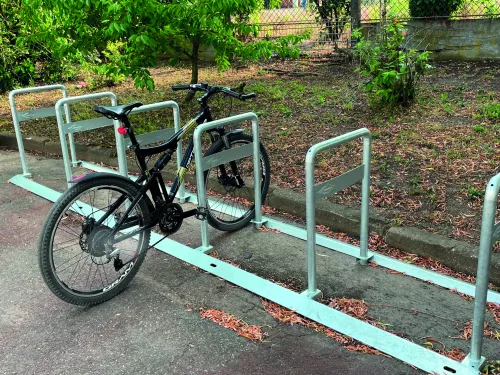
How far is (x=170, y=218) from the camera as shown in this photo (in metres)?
3.69

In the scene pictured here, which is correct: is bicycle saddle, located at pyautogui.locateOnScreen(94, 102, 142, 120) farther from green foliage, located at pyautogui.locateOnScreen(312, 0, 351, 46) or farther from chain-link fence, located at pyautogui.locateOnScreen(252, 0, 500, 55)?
green foliage, located at pyautogui.locateOnScreen(312, 0, 351, 46)

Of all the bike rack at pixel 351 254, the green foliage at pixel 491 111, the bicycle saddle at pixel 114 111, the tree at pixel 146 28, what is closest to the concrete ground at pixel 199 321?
the bike rack at pixel 351 254

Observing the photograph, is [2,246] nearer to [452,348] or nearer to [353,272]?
[353,272]

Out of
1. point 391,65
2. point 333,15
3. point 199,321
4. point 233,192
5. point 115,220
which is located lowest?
point 199,321

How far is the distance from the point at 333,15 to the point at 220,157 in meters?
7.31

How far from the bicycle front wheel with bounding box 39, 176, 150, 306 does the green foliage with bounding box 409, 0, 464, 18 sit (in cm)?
746

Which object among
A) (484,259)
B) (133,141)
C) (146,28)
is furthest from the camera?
(146,28)

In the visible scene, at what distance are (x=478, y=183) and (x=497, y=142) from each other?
0.96 meters

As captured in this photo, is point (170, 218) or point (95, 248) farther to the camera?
point (170, 218)

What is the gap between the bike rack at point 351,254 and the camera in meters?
2.47

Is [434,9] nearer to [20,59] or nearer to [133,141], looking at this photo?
[133,141]

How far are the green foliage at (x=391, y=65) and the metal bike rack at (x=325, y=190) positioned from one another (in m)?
2.77

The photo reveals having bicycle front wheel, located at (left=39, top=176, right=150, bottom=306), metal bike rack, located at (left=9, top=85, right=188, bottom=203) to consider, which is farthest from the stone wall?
bicycle front wheel, located at (left=39, top=176, right=150, bottom=306)

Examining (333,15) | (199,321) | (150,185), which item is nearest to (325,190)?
(199,321)
